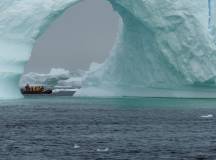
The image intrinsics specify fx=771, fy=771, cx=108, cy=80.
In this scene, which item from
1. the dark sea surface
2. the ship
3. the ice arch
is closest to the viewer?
the dark sea surface

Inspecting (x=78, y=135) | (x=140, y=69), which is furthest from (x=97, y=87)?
(x=78, y=135)

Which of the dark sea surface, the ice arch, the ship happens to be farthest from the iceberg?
the dark sea surface

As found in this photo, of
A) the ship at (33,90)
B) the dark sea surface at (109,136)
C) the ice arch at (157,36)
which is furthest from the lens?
the ship at (33,90)

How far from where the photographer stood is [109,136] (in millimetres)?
34625

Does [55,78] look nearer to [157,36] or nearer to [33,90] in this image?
[33,90]

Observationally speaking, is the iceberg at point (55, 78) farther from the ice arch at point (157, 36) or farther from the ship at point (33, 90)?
the ice arch at point (157, 36)

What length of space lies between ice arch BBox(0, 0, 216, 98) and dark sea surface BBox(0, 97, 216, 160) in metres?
7.55

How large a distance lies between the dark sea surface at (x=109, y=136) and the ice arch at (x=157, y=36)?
7.55 metres

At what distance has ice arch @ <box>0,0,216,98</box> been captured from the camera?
57.2 metres

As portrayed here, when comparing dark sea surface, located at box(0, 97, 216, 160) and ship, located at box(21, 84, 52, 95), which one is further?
ship, located at box(21, 84, 52, 95)

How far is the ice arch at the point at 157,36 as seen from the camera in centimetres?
5716

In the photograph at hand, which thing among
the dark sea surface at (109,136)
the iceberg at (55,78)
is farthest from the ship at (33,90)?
the dark sea surface at (109,136)

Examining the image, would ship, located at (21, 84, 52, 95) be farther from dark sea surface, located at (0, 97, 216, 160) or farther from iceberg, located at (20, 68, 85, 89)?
dark sea surface, located at (0, 97, 216, 160)

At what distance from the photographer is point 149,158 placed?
89.5 ft
